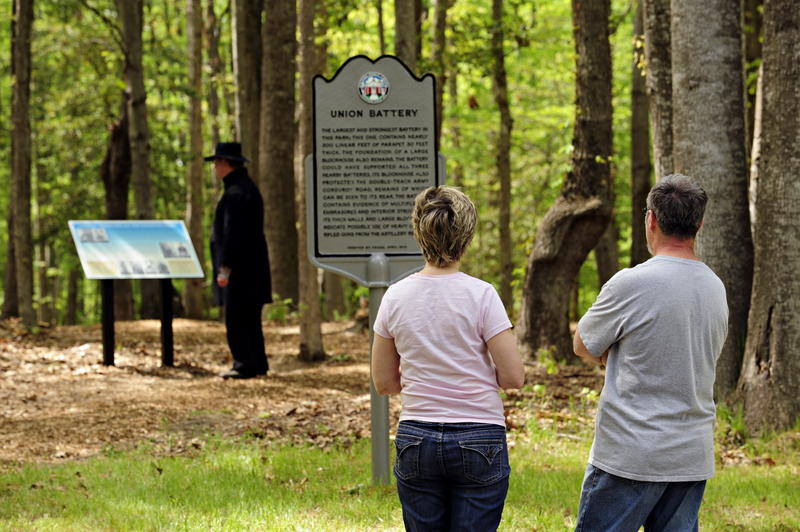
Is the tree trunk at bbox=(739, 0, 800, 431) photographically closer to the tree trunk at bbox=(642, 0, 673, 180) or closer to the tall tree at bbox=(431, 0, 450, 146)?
the tree trunk at bbox=(642, 0, 673, 180)

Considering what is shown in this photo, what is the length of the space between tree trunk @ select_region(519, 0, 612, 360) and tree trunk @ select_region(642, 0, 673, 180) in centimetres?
238

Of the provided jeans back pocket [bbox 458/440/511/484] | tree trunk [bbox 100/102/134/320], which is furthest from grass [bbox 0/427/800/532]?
tree trunk [bbox 100/102/134/320]

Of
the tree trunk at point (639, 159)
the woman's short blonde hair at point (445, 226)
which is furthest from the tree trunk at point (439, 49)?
the woman's short blonde hair at point (445, 226)

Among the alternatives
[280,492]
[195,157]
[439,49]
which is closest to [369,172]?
[280,492]

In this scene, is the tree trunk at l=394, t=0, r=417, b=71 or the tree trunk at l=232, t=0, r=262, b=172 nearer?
the tree trunk at l=394, t=0, r=417, b=71

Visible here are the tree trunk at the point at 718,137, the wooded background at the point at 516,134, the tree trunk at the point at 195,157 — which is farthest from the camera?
the tree trunk at the point at 195,157

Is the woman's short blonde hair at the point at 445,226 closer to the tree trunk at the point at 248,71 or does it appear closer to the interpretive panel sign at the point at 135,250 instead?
the interpretive panel sign at the point at 135,250

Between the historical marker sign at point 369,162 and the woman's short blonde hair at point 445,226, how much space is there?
9.00 ft

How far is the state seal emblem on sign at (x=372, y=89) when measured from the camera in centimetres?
653

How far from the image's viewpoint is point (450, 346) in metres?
3.64

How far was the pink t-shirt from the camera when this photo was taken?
3631 mm

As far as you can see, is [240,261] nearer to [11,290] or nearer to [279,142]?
[279,142]

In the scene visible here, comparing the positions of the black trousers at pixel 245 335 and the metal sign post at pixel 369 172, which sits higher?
the metal sign post at pixel 369 172

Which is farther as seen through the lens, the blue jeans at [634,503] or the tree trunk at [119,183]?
the tree trunk at [119,183]
